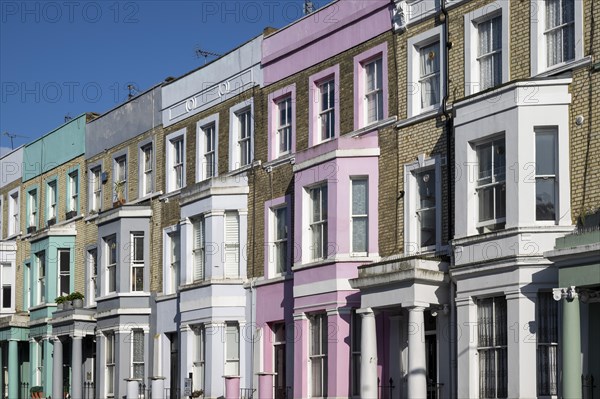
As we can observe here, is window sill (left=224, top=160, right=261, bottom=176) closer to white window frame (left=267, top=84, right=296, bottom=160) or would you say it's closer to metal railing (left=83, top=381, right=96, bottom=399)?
white window frame (left=267, top=84, right=296, bottom=160)

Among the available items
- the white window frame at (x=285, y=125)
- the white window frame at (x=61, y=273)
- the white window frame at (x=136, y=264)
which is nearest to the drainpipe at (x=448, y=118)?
the white window frame at (x=285, y=125)

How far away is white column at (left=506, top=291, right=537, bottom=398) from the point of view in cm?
2444

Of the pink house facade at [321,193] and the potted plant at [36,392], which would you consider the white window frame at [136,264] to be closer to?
the pink house facade at [321,193]

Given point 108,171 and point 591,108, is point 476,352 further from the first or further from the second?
point 108,171

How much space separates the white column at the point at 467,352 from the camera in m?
25.7

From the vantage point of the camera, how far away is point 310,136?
3250cm

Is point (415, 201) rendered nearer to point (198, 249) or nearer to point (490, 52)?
point (490, 52)

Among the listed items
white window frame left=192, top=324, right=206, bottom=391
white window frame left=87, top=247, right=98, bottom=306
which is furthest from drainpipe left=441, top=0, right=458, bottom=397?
white window frame left=87, top=247, right=98, bottom=306

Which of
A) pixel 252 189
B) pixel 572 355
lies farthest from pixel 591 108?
pixel 252 189

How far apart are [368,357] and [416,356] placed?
5.29ft

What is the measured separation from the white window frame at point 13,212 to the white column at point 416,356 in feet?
83.8

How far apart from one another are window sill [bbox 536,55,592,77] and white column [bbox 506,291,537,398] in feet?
14.0

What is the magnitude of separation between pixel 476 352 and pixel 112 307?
16420 millimetres

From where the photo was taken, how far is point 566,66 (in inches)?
987
